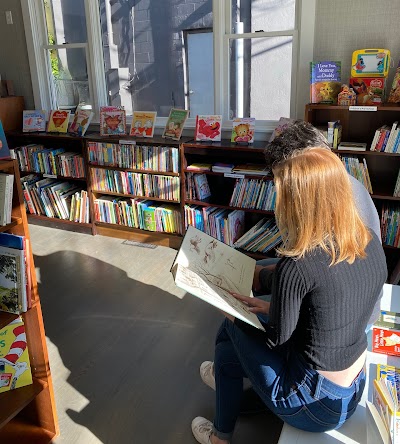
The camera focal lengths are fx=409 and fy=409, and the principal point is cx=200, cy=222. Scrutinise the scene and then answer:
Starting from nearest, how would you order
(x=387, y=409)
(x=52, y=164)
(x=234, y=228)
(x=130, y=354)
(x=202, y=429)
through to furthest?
(x=387, y=409)
(x=202, y=429)
(x=130, y=354)
(x=234, y=228)
(x=52, y=164)

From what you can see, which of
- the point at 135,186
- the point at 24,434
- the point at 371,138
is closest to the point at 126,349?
the point at 24,434

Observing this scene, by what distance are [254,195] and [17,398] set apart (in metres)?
2.14

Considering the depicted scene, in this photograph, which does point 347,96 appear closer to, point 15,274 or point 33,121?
point 15,274

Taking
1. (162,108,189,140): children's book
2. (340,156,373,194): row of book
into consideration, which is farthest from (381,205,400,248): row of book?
(162,108,189,140): children's book

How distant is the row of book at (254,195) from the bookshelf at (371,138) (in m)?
0.57

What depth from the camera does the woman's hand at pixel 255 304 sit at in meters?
1.40

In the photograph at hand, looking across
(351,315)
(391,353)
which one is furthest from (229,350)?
(391,353)

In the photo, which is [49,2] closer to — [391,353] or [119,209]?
[119,209]

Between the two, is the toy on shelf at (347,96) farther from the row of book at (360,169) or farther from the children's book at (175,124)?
the children's book at (175,124)

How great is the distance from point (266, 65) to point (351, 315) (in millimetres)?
3317

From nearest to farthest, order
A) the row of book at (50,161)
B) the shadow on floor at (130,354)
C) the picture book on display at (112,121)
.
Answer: the shadow on floor at (130,354), the picture book on display at (112,121), the row of book at (50,161)

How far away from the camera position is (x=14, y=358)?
1576mm

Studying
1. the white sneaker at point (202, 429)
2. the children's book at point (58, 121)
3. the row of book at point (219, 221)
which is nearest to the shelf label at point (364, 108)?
the row of book at point (219, 221)

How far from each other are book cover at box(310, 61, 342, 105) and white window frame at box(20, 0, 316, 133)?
237 millimetres
